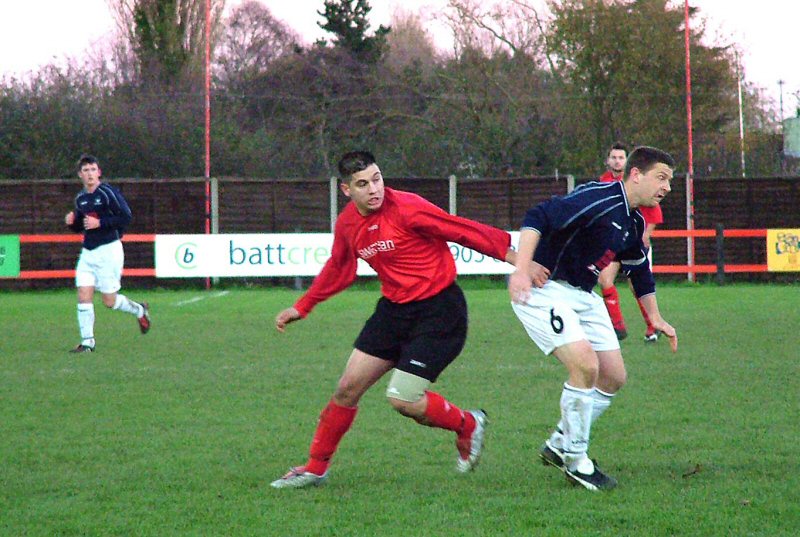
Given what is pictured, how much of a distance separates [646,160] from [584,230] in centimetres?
44

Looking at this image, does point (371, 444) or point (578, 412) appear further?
point (371, 444)

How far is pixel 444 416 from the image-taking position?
18.9 feet

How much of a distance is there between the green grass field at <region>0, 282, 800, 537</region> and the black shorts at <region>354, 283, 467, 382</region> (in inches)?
23.3

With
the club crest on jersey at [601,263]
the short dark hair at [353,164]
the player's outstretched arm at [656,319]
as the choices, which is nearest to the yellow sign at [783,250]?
the player's outstretched arm at [656,319]

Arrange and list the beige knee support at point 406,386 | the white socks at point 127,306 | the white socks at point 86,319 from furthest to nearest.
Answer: the white socks at point 127,306
the white socks at point 86,319
the beige knee support at point 406,386

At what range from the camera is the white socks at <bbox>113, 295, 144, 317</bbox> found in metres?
12.1

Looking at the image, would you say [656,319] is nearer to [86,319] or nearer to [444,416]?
[444,416]

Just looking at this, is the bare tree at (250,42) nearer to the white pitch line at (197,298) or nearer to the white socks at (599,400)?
the white pitch line at (197,298)

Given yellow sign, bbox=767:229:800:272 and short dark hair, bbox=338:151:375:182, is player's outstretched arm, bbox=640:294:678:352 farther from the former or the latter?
yellow sign, bbox=767:229:800:272

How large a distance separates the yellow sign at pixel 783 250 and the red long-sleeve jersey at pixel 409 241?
17.3 metres

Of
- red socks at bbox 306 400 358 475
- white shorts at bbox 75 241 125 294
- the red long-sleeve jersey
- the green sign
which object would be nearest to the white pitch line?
the green sign

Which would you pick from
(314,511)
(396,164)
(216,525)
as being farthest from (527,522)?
(396,164)

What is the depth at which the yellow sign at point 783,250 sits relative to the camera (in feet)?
71.2

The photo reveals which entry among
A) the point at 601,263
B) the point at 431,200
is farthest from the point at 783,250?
the point at 601,263
